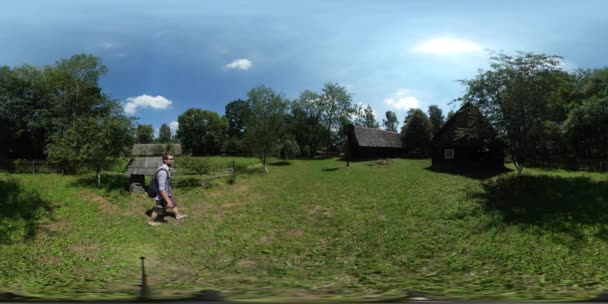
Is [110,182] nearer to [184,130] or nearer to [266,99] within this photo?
[184,130]

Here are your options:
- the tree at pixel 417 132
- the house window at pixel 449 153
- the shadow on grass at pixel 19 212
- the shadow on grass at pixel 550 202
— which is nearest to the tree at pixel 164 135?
the shadow on grass at pixel 19 212

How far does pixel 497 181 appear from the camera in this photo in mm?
18016

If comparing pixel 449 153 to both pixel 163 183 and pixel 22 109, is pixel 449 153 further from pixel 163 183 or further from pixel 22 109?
pixel 22 109

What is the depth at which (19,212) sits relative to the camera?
1037 centimetres

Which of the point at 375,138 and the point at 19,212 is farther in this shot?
the point at 375,138

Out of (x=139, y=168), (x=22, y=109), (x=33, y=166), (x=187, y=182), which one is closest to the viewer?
(x=139, y=168)

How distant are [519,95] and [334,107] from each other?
128ft

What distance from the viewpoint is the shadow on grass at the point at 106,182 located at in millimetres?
15492

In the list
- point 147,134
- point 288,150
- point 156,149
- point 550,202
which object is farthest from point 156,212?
point 288,150

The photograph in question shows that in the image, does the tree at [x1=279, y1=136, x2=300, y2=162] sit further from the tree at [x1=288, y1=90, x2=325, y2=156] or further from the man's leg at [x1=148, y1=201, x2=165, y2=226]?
the man's leg at [x1=148, y1=201, x2=165, y2=226]

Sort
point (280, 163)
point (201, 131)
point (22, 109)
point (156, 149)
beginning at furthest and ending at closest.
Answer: point (280, 163) → point (22, 109) → point (201, 131) → point (156, 149)

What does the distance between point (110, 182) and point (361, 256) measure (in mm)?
14448

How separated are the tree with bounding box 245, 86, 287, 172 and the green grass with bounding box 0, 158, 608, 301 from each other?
11727mm

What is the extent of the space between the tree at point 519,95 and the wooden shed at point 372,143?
26.7m
